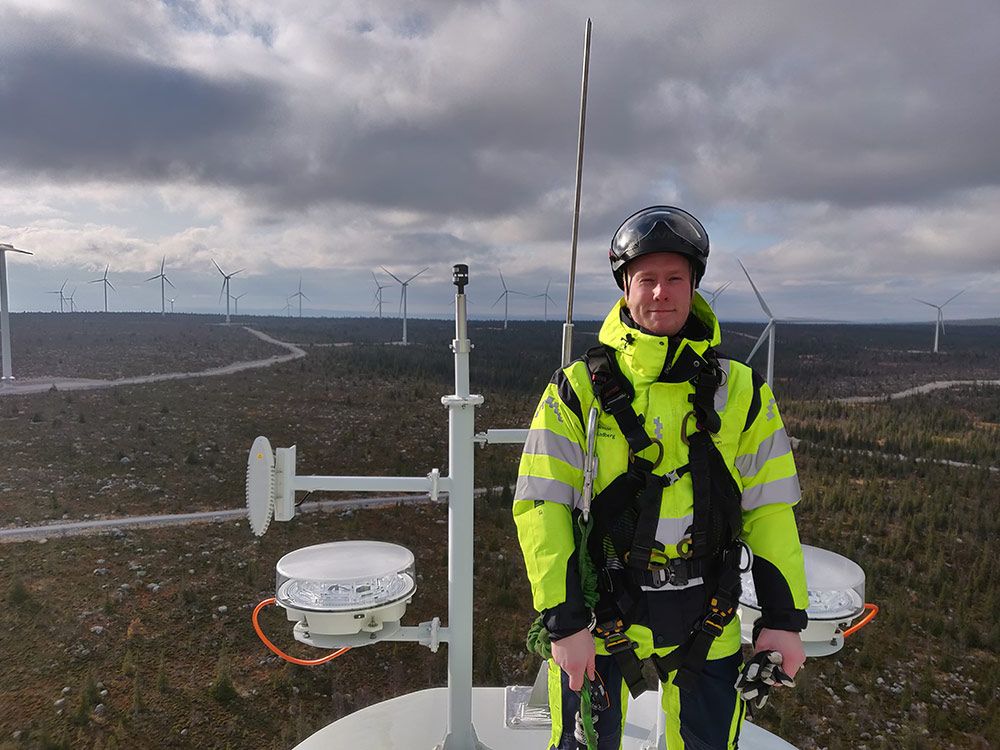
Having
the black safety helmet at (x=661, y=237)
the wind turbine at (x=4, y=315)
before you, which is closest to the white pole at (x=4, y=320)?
the wind turbine at (x=4, y=315)

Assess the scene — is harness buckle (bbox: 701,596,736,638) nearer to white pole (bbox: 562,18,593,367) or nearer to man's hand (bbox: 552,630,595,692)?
man's hand (bbox: 552,630,595,692)

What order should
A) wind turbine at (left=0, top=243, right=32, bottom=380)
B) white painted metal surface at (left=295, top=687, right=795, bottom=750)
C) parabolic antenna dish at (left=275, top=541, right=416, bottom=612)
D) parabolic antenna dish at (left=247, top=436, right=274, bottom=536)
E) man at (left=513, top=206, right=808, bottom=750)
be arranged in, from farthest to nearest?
wind turbine at (left=0, top=243, right=32, bottom=380), white painted metal surface at (left=295, top=687, right=795, bottom=750), parabolic antenna dish at (left=275, top=541, right=416, bottom=612), parabolic antenna dish at (left=247, top=436, right=274, bottom=536), man at (left=513, top=206, right=808, bottom=750)

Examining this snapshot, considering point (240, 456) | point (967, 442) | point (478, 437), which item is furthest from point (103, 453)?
point (967, 442)

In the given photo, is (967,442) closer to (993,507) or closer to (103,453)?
(993,507)

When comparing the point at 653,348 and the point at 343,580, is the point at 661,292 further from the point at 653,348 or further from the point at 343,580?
the point at 343,580

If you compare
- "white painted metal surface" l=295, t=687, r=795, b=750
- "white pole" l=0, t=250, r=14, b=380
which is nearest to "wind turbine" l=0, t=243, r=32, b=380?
"white pole" l=0, t=250, r=14, b=380

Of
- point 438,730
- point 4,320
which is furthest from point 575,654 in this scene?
point 4,320
